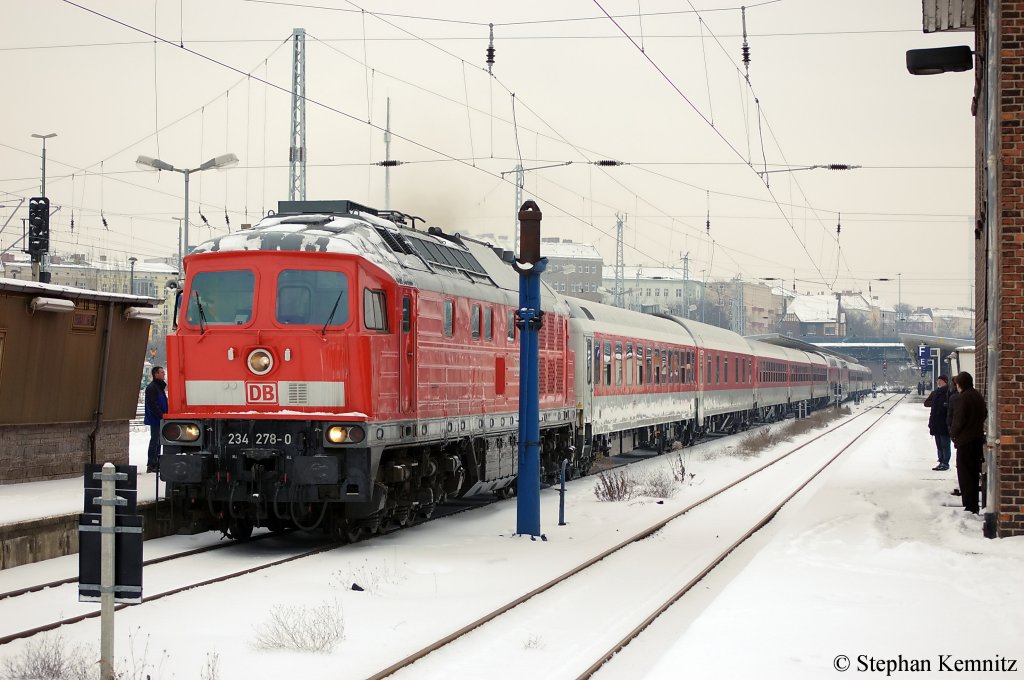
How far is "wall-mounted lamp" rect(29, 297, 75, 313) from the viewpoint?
16891 mm

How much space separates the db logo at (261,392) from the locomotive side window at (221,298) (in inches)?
30.7

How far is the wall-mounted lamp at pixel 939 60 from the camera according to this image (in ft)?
51.3

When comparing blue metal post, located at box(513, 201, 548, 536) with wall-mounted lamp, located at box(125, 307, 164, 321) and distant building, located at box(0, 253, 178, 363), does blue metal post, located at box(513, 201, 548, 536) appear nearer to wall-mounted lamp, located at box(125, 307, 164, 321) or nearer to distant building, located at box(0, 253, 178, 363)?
wall-mounted lamp, located at box(125, 307, 164, 321)

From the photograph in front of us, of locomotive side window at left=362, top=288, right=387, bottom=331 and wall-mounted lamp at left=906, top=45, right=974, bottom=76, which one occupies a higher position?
wall-mounted lamp at left=906, top=45, right=974, bottom=76

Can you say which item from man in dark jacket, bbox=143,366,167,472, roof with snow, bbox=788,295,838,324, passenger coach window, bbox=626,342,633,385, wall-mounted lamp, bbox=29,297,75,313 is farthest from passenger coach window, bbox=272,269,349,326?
roof with snow, bbox=788,295,838,324

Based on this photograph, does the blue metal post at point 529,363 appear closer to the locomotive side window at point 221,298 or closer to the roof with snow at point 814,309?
the locomotive side window at point 221,298

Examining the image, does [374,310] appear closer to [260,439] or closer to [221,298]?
[221,298]

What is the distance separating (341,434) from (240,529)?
237 cm

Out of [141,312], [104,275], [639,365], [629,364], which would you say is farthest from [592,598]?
[104,275]

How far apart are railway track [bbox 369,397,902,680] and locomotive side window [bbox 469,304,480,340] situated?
3.67 meters

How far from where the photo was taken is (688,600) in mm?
11336

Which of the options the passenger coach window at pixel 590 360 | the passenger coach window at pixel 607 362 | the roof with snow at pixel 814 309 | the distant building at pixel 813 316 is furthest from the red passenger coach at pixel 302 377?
the roof with snow at pixel 814 309

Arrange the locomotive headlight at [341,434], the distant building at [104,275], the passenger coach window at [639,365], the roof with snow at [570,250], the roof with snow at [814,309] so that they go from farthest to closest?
1. the roof with snow at [814,309]
2. the roof with snow at [570,250]
3. the distant building at [104,275]
4. the passenger coach window at [639,365]
5. the locomotive headlight at [341,434]

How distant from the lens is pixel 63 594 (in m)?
11.2
